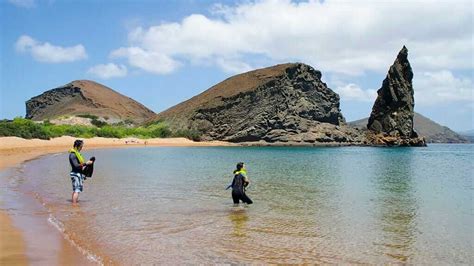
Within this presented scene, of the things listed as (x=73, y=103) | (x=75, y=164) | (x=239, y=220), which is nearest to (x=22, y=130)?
(x=75, y=164)

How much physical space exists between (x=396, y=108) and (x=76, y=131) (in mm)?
82732

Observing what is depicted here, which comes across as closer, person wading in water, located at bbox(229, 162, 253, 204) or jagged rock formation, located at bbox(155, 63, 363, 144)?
person wading in water, located at bbox(229, 162, 253, 204)

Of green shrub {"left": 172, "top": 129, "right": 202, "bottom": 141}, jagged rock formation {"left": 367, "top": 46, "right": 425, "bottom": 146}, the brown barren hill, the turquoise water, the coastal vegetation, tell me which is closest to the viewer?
the turquoise water

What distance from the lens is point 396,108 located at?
12331cm

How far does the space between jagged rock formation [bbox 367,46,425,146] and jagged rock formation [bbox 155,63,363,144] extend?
855 centimetres

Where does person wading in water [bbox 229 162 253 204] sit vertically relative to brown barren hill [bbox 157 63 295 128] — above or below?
below

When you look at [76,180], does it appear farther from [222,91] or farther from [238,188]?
[222,91]

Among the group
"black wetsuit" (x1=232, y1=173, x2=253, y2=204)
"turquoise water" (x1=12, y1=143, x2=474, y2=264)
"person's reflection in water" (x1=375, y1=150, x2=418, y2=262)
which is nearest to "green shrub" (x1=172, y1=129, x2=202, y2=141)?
"turquoise water" (x1=12, y1=143, x2=474, y2=264)

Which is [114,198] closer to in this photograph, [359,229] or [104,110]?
[359,229]

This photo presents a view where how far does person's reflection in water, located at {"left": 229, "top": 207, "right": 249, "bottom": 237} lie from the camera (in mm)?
11688

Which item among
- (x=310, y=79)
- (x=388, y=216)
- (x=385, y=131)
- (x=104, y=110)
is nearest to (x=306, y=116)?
(x=310, y=79)

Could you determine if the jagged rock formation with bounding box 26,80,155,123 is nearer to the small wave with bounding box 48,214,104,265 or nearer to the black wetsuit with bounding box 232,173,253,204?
the black wetsuit with bounding box 232,173,253,204

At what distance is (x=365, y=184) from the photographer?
82.6 feet

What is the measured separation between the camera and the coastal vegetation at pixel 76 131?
209ft
